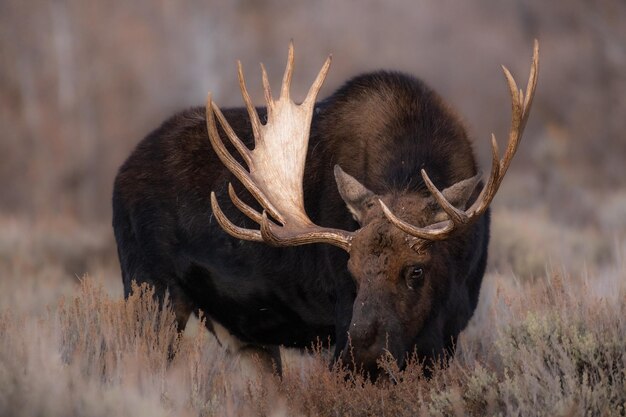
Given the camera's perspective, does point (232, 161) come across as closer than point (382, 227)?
No

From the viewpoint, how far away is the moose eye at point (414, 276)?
545 centimetres

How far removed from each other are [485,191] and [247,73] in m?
17.1

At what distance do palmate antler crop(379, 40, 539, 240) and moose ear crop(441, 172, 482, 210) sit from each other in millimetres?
137

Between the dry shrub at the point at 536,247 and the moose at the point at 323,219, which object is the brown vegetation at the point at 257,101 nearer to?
the dry shrub at the point at 536,247

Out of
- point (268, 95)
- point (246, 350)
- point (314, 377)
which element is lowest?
point (246, 350)

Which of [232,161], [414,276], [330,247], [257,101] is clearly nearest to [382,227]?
[414,276]

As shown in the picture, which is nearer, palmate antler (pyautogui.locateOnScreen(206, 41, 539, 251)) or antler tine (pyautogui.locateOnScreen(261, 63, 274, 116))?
palmate antler (pyautogui.locateOnScreen(206, 41, 539, 251))

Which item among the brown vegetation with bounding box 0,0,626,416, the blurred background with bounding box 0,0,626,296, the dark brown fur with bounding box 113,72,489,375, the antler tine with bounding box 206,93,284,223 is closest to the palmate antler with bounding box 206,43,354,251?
the antler tine with bounding box 206,93,284,223

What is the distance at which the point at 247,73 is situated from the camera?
870 inches

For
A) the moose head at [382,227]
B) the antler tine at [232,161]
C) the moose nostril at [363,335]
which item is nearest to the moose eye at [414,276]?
the moose head at [382,227]

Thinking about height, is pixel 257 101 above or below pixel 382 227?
below

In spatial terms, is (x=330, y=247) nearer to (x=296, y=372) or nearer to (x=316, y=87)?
(x=296, y=372)

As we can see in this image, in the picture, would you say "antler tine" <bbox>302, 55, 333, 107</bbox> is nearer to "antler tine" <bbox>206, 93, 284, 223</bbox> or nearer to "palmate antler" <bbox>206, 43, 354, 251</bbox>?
"palmate antler" <bbox>206, 43, 354, 251</bbox>

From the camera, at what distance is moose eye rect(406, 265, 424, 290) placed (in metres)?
5.45
